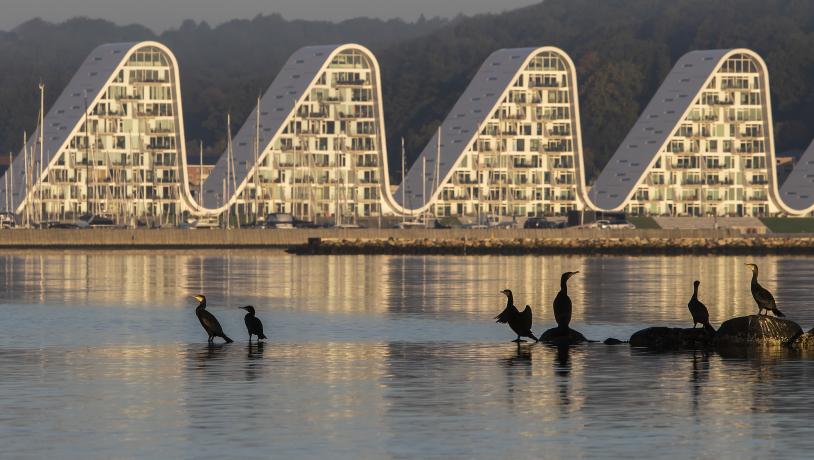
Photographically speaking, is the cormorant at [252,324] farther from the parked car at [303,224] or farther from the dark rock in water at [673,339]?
the parked car at [303,224]

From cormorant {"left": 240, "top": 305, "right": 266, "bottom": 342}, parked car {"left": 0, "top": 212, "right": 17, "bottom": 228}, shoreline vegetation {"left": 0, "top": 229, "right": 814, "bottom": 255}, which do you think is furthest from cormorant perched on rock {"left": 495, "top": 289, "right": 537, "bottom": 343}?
parked car {"left": 0, "top": 212, "right": 17, "bottom": 228}

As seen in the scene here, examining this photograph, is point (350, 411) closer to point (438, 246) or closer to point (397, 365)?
point (397, 365)

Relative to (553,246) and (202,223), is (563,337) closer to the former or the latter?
(553,246)

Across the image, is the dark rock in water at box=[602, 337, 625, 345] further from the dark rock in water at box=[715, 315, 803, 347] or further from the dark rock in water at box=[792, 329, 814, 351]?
the dark rock in water at box=[792, 329, 814, 351]

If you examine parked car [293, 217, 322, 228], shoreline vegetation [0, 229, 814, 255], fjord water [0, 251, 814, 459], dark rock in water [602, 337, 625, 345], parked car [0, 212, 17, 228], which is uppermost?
parked car [0, 212, 17, 228]

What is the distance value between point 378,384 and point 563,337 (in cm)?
1072

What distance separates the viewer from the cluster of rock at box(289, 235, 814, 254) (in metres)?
147

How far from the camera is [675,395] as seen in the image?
33.9 meters

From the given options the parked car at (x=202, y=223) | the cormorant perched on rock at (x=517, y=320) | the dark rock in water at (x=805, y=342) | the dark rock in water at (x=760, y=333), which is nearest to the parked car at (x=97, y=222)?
the parked car at (x=202, y=223)

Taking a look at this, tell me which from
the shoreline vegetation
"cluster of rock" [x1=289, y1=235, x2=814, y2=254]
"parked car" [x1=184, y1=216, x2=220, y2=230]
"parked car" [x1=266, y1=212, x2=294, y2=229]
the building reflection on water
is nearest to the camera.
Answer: the building reflection on water

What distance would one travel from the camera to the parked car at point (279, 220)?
18962 cm

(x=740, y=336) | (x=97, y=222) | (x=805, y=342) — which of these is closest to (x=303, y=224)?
(x=97, y=222)

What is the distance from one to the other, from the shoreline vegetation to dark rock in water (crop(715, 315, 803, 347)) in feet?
331

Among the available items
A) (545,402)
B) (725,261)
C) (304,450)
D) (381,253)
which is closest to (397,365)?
(545,402)
